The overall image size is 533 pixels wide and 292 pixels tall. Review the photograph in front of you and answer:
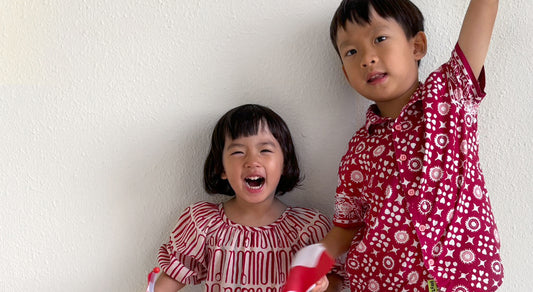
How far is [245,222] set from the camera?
1000mm

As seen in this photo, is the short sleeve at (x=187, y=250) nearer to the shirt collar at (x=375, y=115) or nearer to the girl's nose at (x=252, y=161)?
the girl's nose at (x=252, y=161)

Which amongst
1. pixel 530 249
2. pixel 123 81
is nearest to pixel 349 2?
pixel 123 81

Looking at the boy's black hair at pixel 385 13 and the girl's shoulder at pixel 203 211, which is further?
the girl's shoulder at pixel 203 211

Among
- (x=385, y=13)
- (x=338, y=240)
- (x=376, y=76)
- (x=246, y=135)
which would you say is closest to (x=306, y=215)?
(x=338, y=240)

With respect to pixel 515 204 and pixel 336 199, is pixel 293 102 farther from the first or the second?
pixel 515 204

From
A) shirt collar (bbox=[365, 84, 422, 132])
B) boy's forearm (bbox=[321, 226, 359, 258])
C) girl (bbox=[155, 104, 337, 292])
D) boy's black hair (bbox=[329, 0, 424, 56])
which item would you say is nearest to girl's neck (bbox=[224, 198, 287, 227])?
girl (bbox=[155, 104, 337, 292])

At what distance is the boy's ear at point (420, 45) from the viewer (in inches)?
36.2

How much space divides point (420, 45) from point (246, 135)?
1.20 ft

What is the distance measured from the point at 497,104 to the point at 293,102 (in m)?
0.41

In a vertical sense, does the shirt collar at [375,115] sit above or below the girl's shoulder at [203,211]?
above

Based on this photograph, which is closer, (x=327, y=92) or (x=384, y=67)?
(x=384, y=67)

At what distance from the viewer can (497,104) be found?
999 millimetres

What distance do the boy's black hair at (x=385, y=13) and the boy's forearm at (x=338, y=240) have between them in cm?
38

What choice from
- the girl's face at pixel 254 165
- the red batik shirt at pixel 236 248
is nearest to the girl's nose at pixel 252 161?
the girl's face at pixel 254 165
